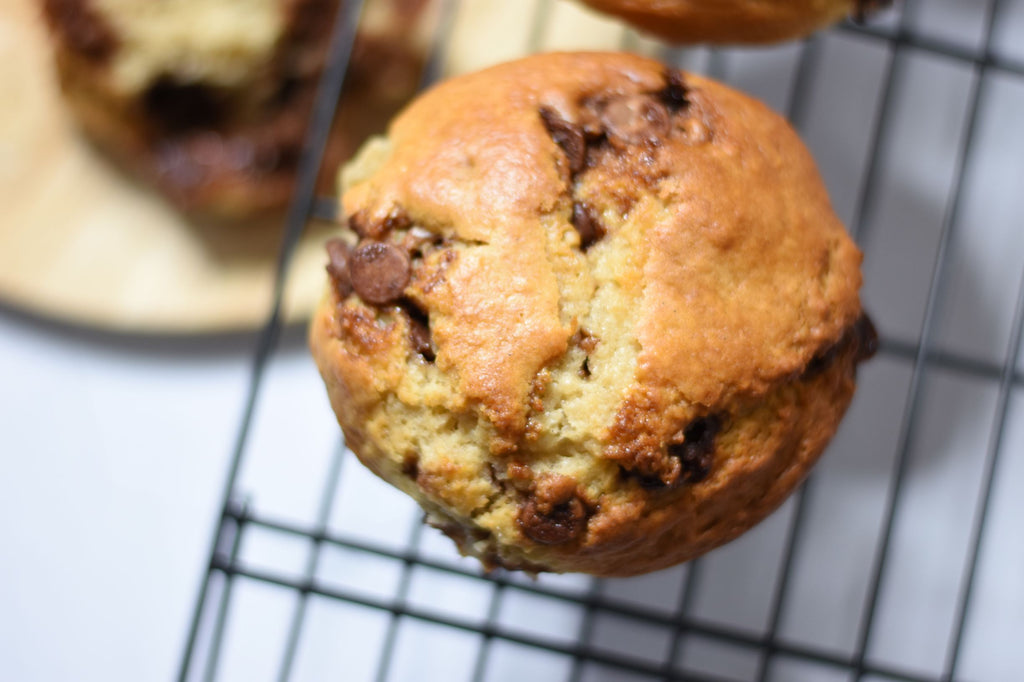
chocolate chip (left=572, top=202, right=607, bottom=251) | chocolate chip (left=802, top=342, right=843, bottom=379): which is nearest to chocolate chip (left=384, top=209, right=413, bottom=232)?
chocolate chip (left=572, top=202, right=607, bottom=251)

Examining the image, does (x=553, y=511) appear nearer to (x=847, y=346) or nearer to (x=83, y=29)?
(x=847, y=346)

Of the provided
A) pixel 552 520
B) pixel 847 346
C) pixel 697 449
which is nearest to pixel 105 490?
pixel 552 520

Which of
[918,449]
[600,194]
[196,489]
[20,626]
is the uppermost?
[600,194]

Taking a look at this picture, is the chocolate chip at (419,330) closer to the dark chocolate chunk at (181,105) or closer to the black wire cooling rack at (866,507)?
the black wire cooling rack at (866,507)

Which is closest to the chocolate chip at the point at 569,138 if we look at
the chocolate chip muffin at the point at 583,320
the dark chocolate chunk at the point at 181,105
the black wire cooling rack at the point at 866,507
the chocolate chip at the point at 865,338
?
the chocolate chip muffin at the point at 583,320

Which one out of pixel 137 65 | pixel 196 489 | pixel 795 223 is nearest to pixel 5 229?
pixel 137 65

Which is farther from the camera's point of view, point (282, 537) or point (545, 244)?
point (282, 537)

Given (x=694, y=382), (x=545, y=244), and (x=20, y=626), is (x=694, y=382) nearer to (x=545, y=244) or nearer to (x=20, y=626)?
(x=545, y=244)
